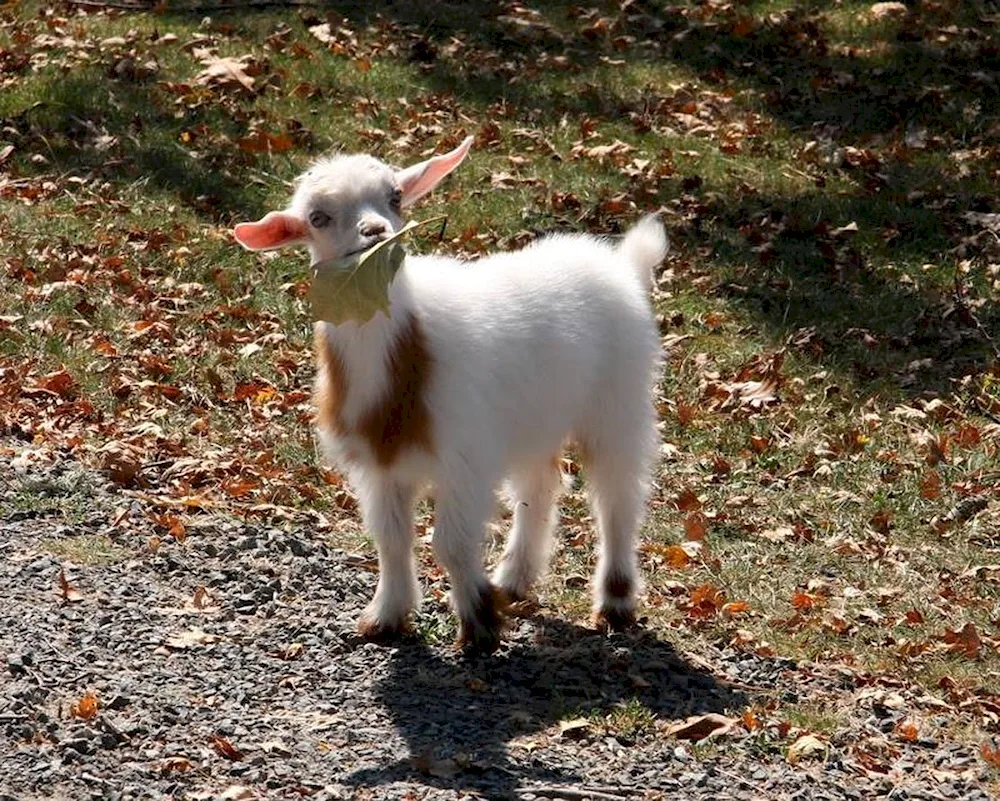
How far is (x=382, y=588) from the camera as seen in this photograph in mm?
6645

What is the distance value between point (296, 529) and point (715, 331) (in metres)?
3.77

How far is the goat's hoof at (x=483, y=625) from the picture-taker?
256 inches

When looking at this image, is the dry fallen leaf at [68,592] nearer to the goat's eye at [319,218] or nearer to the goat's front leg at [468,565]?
the goat's front leg at [468,565]

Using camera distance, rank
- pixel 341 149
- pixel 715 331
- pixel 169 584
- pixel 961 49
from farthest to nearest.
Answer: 1. pixel 961 49
2. pixel 341 149
3. pixel 715 331
4. pixel 169 584

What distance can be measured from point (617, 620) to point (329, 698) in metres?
1.47

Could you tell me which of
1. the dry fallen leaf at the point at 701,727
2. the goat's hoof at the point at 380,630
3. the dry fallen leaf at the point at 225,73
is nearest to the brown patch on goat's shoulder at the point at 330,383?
the goat's hoof at the point at 380,630

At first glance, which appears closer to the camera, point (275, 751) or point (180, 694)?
point (275, 751)

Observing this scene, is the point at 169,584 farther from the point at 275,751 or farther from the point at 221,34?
the point at 221,34

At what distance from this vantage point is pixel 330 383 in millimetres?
6430

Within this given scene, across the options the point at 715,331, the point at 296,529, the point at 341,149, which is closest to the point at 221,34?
the point at 341,149

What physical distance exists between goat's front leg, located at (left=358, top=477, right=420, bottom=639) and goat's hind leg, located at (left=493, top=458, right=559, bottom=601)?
74cm

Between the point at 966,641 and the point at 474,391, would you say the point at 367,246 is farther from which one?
the point at 966,641

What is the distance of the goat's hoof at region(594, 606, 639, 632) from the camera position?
712cm

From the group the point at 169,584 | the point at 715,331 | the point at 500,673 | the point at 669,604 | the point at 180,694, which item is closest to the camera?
the point at 180,694
